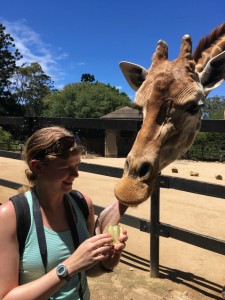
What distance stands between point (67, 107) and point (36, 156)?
3676 centimetres

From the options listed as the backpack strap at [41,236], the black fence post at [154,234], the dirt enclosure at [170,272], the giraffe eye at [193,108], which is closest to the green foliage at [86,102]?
the dirt enclosure at [170,272]

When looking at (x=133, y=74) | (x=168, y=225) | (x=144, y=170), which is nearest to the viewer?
(x=144, y=170)

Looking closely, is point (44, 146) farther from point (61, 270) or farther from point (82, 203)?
point (61, 270)

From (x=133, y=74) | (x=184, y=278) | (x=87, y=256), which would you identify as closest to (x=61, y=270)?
(x=87, y=256)

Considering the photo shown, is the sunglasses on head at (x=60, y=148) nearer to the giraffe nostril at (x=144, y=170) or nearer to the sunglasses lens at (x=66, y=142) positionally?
the sunglasses lens at (x=66, y=142)

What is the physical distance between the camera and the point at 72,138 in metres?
1.74

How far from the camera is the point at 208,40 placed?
11.4 ft

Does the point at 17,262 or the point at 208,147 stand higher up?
the point at 17,262

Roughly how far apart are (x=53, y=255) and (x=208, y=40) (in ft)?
9.41

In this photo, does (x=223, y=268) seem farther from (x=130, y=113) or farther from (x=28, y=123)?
(x=130, y=113)

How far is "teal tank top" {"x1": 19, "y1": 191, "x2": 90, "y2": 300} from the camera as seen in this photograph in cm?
153

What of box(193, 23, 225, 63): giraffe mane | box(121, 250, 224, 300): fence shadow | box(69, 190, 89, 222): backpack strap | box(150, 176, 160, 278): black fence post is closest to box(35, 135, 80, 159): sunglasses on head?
box(69, 190, 89, 222): backpack strap

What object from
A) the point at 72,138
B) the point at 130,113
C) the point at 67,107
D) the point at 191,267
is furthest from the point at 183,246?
the point at 67,107

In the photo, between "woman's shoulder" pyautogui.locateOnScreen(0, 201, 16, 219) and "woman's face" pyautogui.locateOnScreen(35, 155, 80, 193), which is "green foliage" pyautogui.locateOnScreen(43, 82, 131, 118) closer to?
"woman's face" pyautogui.locateOnScreen(35, 155, 80, 193)
